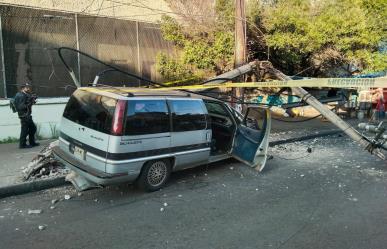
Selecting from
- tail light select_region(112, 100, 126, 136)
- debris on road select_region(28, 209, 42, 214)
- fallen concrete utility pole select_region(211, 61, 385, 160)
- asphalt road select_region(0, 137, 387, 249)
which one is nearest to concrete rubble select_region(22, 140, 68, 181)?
asphalt road select_region(0, 137, 387, 249)

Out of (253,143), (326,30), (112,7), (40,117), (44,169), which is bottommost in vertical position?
(44,169)

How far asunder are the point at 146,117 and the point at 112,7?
792 cm

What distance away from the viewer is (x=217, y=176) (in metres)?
7.41

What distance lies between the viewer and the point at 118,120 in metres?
5.54

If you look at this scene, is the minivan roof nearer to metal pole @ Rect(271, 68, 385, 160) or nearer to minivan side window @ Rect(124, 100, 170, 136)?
minivan side window @ Rect(124, 100, 170, 136)

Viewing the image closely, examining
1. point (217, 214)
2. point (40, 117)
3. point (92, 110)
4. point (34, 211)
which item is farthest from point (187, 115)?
point (40, 117)

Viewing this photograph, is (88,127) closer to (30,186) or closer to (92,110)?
(92,110)

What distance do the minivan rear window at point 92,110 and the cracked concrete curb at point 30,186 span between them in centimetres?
114

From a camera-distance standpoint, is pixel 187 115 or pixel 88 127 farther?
pixel 187 115

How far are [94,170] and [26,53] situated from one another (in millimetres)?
6746

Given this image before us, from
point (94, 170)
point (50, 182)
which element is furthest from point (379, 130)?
point (50, 182)

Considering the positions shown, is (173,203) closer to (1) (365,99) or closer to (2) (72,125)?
(2) (72,125)

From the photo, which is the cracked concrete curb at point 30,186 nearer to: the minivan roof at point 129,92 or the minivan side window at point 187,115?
the minivan roof at point 129,92

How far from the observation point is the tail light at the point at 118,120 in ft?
18.1
